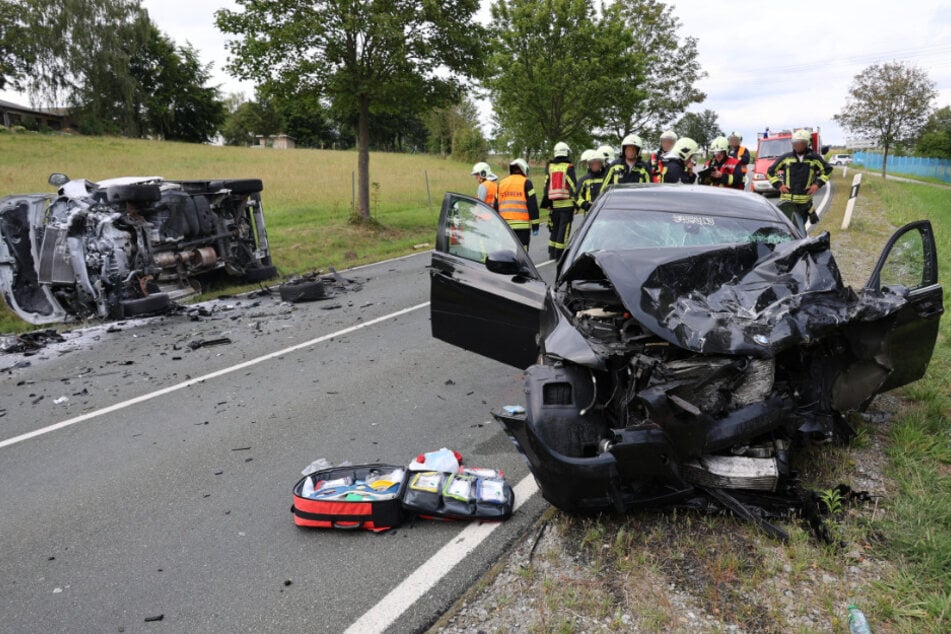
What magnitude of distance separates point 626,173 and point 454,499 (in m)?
6.10

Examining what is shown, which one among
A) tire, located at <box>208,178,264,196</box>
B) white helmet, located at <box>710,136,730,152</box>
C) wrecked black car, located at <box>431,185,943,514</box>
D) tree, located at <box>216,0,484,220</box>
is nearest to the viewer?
wrecked black car, located at <box>431,185,943,514</box>

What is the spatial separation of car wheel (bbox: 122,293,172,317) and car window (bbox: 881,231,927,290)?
324 inches

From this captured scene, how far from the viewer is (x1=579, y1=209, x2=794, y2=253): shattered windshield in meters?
4.02

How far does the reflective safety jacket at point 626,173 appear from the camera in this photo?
7.91 meters

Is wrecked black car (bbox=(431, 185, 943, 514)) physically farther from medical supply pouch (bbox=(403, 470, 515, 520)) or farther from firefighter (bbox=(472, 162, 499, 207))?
firefighter (bbox=(472, 162, 499, 207))

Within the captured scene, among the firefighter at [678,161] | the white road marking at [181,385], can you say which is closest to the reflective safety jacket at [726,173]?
the firefighter at [678,161]

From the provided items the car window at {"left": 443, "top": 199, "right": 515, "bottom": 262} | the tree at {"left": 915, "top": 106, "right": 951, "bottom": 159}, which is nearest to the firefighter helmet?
the car window at {"left": 443, "top": 199, "right": 515, "bottom": 262}

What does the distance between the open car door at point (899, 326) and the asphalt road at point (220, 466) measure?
6.14 feet

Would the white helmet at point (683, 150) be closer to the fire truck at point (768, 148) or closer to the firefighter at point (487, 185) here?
the firefighter at point (487, 185)

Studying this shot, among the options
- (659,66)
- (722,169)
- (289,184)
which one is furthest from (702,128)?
(722,169)

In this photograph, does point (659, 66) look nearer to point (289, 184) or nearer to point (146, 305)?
point (289, 184)

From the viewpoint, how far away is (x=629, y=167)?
8.03m

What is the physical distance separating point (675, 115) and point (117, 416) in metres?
34.1

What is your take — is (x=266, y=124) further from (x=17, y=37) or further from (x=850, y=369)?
(x=850, y=369)
